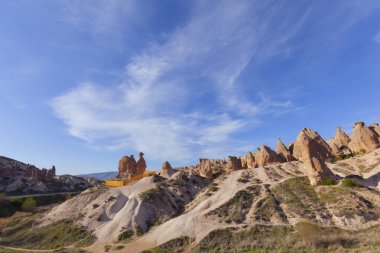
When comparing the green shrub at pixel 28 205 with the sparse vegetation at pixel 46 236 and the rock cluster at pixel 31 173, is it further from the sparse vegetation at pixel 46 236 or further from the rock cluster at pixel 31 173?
the rock cluster at pixel 31 173

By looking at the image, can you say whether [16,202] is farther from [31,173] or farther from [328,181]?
[328,181]

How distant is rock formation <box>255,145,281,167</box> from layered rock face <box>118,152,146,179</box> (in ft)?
132

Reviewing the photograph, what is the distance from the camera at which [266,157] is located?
269 ft

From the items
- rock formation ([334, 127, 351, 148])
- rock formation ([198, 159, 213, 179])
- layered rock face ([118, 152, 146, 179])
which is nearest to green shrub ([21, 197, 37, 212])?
layered rock face ([118, 152, 146, 179])

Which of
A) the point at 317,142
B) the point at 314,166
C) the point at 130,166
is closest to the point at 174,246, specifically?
the point at 314,166

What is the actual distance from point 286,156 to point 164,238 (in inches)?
1970

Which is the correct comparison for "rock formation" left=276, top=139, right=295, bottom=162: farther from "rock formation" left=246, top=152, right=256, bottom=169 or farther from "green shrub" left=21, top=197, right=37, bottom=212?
"green shrub" left=21, top=197, right=37, bottom=212

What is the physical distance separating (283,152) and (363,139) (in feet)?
69.9

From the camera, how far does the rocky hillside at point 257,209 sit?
42312 millimetres

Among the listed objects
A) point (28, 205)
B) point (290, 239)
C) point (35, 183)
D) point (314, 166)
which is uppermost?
point (35, 183)

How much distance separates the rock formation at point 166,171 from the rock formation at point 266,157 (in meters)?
27.7

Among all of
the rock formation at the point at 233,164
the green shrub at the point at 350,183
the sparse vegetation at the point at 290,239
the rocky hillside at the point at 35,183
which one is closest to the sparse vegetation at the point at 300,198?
the sparse vegetation at the point at 290,239

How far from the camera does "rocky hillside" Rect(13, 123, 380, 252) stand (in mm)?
42312

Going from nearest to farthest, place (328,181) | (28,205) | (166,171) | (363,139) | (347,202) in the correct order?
1. (347,202)
2. (328,181)
3. (363,139)
4. (28,205)
5. (166,171)
